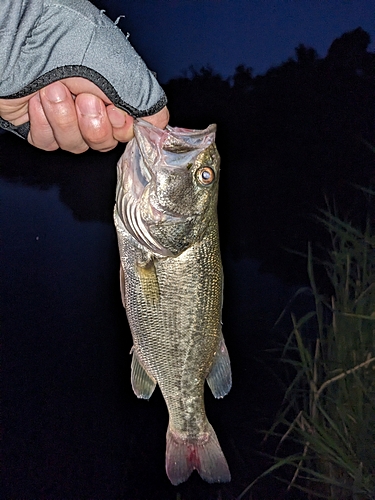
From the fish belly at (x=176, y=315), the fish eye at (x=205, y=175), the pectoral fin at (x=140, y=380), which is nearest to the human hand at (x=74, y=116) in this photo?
the fish eye at (x=205, y=175)

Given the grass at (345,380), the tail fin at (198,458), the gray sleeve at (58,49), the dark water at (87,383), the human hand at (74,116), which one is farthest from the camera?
the dark water at (87,383)

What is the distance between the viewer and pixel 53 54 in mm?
1002

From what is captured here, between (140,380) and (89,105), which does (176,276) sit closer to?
(140,380)

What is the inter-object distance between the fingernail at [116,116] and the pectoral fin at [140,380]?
65 centimetres

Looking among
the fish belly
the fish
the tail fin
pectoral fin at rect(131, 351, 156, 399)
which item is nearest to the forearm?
the fish

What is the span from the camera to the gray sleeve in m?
0.99

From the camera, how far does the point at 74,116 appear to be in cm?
113

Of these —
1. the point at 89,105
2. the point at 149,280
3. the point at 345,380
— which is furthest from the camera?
Answer: the point at 345,380

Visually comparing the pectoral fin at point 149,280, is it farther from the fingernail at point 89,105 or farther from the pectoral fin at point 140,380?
the fingernail at point 89,105

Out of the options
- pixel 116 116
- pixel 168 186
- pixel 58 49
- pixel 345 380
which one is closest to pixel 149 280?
pixel 168 186

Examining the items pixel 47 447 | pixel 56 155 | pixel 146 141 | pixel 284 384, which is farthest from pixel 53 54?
pixel 47 447

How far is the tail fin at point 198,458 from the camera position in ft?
4.56

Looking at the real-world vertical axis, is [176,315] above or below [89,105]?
below

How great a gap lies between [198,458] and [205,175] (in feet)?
2.88
